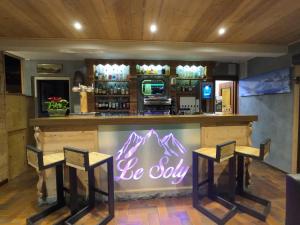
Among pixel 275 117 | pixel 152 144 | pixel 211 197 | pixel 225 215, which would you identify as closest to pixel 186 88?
pixel 275 117

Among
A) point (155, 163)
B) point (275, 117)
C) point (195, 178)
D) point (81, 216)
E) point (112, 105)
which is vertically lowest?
point (81, 216)

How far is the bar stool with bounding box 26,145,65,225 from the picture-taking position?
7.10 ft

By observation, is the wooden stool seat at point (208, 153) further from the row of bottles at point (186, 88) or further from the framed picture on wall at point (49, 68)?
the framed picture on wall at point (49, 68)

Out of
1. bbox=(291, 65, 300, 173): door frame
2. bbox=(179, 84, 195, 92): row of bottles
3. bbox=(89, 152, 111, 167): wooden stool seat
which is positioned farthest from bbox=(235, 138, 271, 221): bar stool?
bbox=(179, 84, 195, 92): row of bottles

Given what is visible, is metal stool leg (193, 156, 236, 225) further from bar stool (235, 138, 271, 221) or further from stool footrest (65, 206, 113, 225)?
stool footrest (65, 206, 113, 225)

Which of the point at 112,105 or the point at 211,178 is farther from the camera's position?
the point at 112,105

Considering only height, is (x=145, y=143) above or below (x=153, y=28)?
below

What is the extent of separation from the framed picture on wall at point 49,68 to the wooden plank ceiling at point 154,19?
6.37 feet

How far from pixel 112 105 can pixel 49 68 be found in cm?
182

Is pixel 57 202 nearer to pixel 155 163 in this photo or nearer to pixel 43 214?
pixel 43 214

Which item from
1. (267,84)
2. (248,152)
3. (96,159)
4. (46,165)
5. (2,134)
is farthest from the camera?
(267,84)

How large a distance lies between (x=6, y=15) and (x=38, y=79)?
9.65ft

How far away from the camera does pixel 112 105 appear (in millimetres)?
5438

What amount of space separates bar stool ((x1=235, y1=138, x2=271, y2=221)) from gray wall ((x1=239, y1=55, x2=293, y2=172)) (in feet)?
5.27
